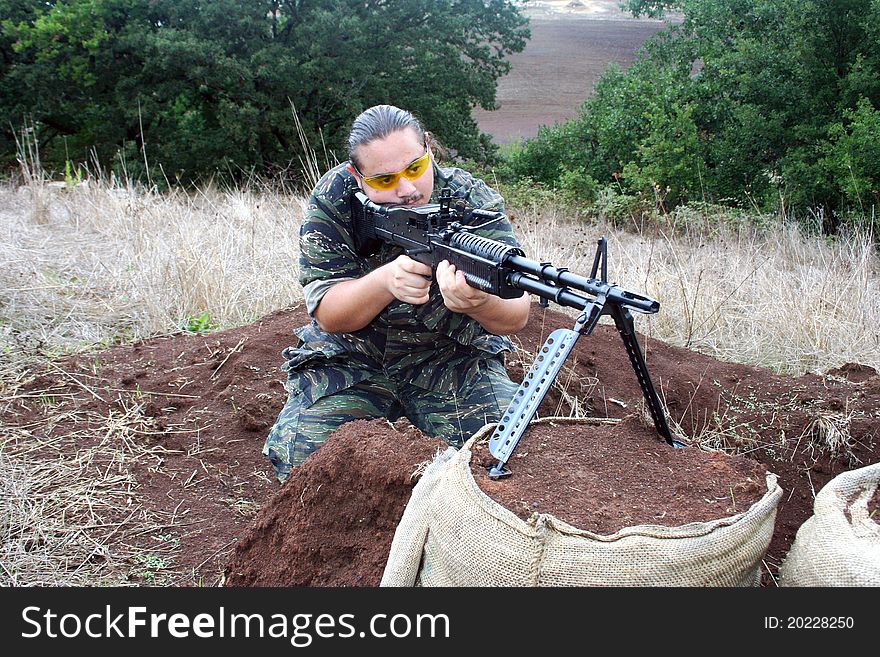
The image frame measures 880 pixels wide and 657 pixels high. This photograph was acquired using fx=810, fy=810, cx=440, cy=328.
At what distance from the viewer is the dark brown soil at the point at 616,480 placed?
189 cm

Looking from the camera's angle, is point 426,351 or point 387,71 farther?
point 387,71

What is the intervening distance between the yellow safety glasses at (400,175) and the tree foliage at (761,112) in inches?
152

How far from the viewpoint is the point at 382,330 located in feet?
10.8

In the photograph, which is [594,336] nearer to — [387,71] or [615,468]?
[615,468]

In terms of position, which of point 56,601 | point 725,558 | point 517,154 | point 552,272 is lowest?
point 517,154

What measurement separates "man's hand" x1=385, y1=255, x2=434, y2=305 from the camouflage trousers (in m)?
0.72

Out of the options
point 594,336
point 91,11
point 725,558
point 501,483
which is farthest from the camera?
point 91,11

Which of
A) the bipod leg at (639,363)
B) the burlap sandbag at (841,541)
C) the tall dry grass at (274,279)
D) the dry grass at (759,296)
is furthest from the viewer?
the tall dry grass at (274,279)

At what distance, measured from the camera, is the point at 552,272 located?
2.00m

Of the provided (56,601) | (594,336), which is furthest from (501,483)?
(594,336)

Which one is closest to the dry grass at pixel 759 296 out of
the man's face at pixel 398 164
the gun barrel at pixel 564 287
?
the man's face at pixel 398 164

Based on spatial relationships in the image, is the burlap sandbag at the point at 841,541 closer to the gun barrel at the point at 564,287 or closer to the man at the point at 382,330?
the gun barrel at the point at 564,287

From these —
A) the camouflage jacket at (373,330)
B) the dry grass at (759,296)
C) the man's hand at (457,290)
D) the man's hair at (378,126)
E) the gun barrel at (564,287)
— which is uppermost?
the man's hair at (378,126)

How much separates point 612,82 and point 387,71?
10.5 ft
